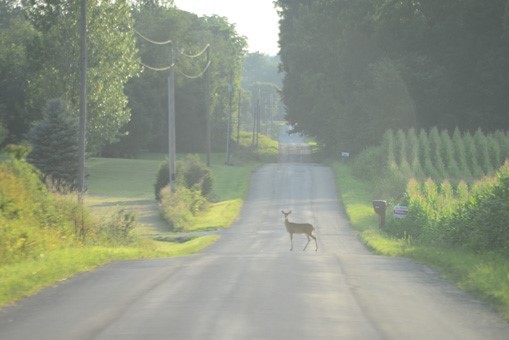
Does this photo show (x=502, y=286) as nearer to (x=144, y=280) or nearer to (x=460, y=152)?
(x=144, y=280)

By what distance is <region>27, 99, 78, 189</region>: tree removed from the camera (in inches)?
2108

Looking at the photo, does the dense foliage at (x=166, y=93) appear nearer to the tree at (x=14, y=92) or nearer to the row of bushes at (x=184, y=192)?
the tree at (x=14, y=92)

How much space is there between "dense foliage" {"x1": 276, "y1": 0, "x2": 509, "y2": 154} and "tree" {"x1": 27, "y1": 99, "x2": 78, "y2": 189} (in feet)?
101

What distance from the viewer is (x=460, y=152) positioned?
64.0 m

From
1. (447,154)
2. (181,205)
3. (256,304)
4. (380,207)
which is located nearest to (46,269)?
(256,304)

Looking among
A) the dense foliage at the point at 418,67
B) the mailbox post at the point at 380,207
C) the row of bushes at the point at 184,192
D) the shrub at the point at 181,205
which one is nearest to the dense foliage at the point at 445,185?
the mailbox post at the point at 380,207

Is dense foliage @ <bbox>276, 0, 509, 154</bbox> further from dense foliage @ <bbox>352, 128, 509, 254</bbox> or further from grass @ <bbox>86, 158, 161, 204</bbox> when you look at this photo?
grass @ <bbox>86, 158, 161, 204</bbox>

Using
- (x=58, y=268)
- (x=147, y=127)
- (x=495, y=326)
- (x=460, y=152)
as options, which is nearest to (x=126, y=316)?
(x=495, y=326)

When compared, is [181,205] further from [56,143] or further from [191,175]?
[56,143]

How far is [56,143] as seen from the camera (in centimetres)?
5400

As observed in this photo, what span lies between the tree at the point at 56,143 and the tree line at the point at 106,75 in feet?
4.58

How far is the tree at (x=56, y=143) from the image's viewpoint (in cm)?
5353

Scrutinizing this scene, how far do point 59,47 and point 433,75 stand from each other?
3212 centimetres

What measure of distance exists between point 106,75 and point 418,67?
27691 millimetres
